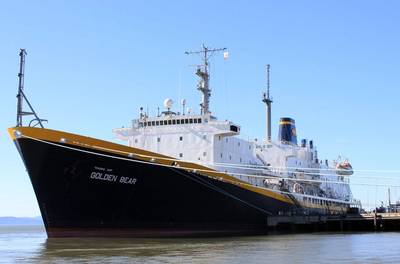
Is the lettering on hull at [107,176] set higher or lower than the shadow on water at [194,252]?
higher

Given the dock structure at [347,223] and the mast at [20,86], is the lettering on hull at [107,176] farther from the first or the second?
the dock structure at [347,223]

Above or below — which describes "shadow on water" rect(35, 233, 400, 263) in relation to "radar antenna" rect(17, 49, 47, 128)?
below

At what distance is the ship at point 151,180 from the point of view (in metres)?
21.7

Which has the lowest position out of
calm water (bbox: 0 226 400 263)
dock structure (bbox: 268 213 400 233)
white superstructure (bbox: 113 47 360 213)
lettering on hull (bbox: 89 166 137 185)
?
calm water (bbox: 0 226 400 263)

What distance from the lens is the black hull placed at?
21578mm

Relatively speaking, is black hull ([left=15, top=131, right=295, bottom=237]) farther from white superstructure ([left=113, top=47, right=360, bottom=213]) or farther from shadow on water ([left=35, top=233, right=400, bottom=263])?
white superstructure ([left=113, top=47, right=360, bottom=213])

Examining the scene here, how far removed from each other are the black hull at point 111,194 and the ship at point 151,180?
0.04m

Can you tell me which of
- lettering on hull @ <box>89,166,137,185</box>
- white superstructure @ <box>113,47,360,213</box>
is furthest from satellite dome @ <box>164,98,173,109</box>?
lettering on hull @ <box>89,166,137,185</box>

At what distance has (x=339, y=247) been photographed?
2086cm

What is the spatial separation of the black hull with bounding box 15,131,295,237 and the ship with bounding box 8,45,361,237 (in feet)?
0.13

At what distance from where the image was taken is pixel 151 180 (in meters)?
23.4

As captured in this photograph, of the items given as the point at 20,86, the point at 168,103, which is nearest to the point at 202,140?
the point at 168,103

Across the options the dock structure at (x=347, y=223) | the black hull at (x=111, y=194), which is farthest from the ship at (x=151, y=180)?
the dock structure at (x=347, y=223)

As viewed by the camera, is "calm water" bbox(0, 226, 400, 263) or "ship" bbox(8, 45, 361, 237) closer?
"calm water" bbox(0, 226, 400, 263)
